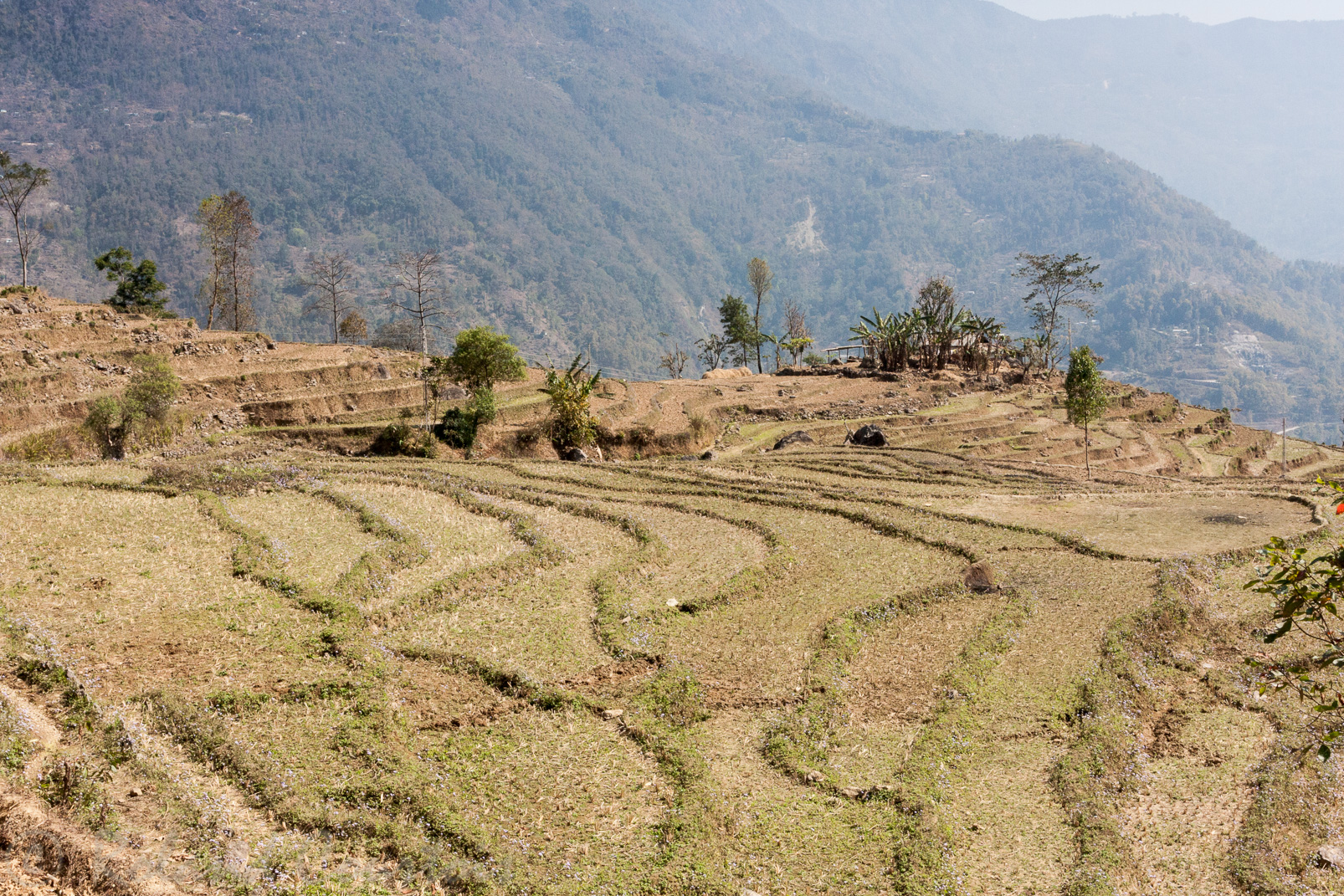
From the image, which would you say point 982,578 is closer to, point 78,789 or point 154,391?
point 78,789

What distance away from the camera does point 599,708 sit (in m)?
16.0

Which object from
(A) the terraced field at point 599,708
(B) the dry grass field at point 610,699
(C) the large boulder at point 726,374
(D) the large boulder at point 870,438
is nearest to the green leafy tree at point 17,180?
(B) the dry grass field at point 610,699

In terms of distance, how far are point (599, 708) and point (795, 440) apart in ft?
143

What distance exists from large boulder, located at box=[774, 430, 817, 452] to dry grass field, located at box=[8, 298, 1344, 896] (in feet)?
79.7

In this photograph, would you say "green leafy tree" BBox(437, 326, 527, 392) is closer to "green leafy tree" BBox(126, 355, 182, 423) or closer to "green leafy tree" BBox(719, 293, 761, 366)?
"green leafy tree" BBox(126, 355, 182, 423)

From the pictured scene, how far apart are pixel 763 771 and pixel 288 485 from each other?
70.6 feet

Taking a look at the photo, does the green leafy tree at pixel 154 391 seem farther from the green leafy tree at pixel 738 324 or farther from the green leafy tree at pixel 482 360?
the green leafy tree at pixel 738 324

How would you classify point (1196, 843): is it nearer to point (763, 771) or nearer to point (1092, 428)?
point (763, 771)

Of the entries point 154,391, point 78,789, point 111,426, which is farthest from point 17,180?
point 78,789

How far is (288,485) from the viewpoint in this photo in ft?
95.3

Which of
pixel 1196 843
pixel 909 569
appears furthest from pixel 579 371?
pixel 1196 843

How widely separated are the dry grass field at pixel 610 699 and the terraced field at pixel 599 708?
0.25 ft

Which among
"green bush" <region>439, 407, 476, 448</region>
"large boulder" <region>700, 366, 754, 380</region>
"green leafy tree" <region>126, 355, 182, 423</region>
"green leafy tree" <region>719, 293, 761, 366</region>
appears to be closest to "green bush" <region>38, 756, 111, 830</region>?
"green leafy tree" <region>126, 355, 182, 423</region>

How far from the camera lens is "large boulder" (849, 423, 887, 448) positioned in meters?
56.4
